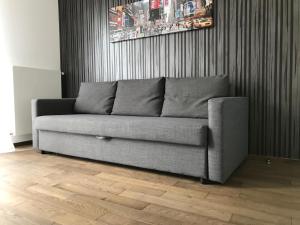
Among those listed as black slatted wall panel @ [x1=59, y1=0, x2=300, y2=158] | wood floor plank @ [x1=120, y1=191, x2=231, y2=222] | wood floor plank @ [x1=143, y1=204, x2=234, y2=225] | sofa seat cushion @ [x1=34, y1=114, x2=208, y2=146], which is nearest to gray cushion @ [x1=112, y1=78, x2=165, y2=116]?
black slatted wall panel @ [x1=59, y1=0, x2=300, y2=158]

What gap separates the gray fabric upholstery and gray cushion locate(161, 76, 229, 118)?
1.58 feet

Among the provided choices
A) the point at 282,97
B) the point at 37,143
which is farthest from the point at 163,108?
the point at 37,143

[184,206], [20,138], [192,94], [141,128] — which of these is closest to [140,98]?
[192,94]

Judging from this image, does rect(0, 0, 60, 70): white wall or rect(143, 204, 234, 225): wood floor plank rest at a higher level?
rect(0, 0, 60, 70): white wall

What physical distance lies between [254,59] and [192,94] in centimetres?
68

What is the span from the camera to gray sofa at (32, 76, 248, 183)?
153 cm

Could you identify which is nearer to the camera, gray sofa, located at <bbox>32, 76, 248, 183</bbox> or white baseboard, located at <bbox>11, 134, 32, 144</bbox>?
gray sofa, located at <bbox>32, 76, 248, 183</bbox>

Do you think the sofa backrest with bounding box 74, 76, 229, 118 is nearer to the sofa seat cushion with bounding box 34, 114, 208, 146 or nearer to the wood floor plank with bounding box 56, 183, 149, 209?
the sofa seat cushion with bounding box 34, 114, 208, 146

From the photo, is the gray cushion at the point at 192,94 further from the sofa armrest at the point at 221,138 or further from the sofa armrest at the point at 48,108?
the sofa armrest at the point at 48,108

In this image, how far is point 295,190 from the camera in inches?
57.4

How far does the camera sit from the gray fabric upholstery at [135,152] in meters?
1.59

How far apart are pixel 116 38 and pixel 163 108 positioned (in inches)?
50.2

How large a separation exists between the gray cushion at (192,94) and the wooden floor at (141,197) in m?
0.59

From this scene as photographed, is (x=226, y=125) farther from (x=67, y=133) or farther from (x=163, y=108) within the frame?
(x=67, y=133)
